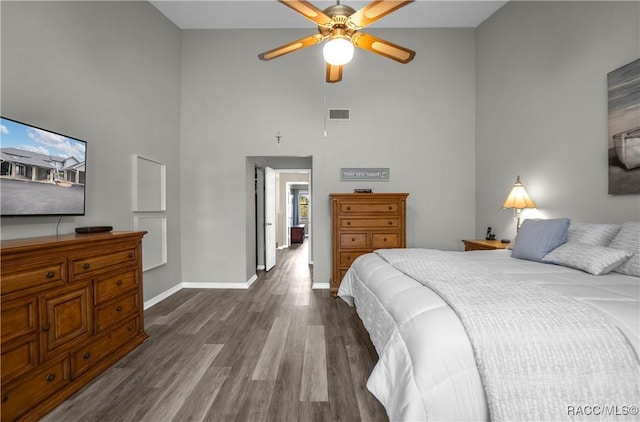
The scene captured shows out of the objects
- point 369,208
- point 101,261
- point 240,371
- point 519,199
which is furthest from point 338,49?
point 519,199

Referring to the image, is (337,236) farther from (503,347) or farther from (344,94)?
(503,347)

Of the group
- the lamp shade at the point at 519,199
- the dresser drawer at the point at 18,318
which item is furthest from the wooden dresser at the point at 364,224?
the dresser drawer at the point at 18,318

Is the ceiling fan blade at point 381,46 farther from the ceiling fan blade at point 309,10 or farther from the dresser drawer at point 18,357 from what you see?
the dresser drawer at point 18,357

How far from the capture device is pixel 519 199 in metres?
3.13


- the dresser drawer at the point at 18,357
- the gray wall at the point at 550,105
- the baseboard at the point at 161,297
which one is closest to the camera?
the dresser drawer at the point at 18,357

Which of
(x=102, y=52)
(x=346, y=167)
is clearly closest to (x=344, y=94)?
(x=346, y=167)

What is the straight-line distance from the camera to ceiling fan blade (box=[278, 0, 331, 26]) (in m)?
1.90

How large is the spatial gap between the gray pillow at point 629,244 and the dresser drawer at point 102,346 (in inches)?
140

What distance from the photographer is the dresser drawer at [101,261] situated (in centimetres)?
187

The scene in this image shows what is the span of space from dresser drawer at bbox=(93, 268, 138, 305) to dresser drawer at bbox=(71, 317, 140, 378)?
0.28 m

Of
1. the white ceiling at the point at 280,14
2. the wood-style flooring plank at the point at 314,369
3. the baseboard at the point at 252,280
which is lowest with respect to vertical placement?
the wood-style flooring plank at the point at 314,369

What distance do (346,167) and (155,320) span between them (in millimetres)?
3107

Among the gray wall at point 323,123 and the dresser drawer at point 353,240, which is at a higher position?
the gray wall at point 323,123

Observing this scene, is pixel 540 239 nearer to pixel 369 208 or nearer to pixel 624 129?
pixel 624 129
